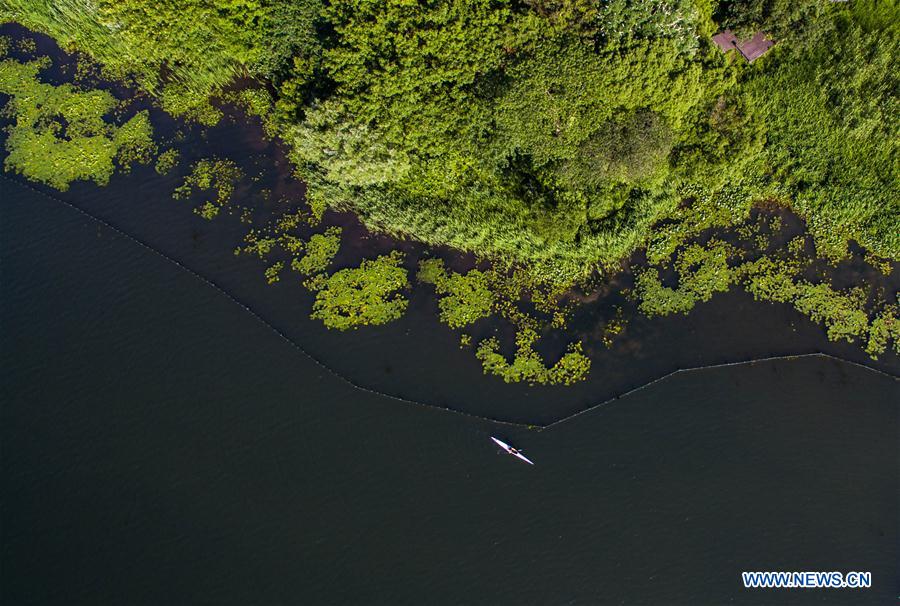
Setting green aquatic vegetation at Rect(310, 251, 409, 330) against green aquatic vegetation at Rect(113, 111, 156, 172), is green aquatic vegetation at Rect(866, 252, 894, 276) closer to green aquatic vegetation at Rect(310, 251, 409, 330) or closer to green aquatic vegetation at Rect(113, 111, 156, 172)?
green aquatic vegetation at Rect(310, 251, 409, 330)

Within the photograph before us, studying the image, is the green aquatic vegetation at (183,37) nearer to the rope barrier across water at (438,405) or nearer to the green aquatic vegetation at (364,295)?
the rope barrier across water at (438,405)

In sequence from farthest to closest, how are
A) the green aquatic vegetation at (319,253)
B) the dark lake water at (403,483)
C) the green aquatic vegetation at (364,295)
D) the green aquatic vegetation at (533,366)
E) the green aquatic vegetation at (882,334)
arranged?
the green aquatic vegetation at (319,253), the green aquatic vegetation at (364,295), the green aquatic vegetation at (882,334), the green aquatic vegetation at (533,366), the dark lake water at (403,483)

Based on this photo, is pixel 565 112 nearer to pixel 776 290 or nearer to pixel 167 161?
pixel 776 290

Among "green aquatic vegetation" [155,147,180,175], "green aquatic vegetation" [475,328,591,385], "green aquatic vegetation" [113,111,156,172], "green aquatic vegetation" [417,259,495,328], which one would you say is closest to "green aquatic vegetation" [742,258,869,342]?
"green aquatic vegetation" [475,328,591,385]

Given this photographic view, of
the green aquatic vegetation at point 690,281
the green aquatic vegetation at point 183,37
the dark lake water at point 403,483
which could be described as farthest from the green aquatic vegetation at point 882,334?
the green aquatic vegetation at point 183,37

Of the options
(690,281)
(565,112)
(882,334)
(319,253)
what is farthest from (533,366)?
(882,334)

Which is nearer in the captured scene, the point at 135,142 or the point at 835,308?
the point at 835,308

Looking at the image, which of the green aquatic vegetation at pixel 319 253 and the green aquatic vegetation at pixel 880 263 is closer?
the green aquatic vegetation at pixel 880 263
